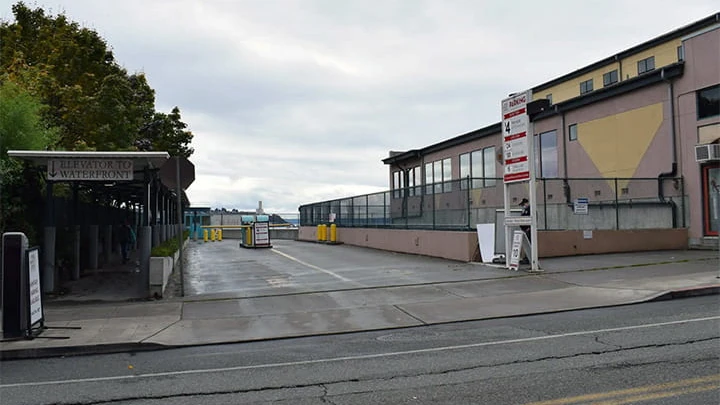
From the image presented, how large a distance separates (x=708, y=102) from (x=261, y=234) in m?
20.7

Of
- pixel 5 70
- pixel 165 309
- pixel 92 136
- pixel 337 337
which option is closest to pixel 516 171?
pixel 337 337

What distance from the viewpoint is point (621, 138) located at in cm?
2191

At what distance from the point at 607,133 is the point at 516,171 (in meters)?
9.08

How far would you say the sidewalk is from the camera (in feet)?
29.6

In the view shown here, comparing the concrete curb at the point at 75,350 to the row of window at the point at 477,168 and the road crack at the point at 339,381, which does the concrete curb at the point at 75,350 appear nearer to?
the road crack at the point at 339,381

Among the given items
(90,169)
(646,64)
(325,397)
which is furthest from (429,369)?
(646,64)

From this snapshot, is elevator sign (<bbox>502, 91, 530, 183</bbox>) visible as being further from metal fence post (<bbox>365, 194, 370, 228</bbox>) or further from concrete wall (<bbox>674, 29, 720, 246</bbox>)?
metal fence post (<bbox>365, 194, 370, 228</bbox>)

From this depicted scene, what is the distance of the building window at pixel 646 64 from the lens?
26859 millimetres

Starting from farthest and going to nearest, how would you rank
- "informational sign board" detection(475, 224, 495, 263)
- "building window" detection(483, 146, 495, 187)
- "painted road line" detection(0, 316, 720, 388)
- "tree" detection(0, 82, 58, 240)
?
"building window" detection(483, 146, 495, 187) < "informational sign board" detection(475, 224, 495, 263) < "tree" detection(0, 82, 58, 240) < "painted road line" detection(0, 316, 720, 388)

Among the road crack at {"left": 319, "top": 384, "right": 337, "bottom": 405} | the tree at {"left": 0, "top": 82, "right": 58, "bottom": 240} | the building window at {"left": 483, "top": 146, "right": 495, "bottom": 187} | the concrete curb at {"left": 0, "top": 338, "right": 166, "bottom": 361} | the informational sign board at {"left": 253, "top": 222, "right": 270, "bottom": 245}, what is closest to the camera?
the road crack at {"left": 319, "top": 384, "right": 337, "bottom": 405}

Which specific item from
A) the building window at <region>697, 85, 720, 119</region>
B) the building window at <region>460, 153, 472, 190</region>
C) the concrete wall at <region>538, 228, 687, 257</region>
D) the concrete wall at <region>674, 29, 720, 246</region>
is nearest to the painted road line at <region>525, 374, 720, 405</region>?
the concrete wall at <region>538, 228, 687, 257</region>

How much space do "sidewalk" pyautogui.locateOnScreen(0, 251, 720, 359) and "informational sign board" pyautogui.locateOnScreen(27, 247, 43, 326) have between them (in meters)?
0.33

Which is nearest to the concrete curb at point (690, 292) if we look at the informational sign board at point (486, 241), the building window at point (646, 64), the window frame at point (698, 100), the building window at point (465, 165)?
the informational sign board at point (486, 241)

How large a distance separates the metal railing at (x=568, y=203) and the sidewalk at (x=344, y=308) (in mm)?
4671
